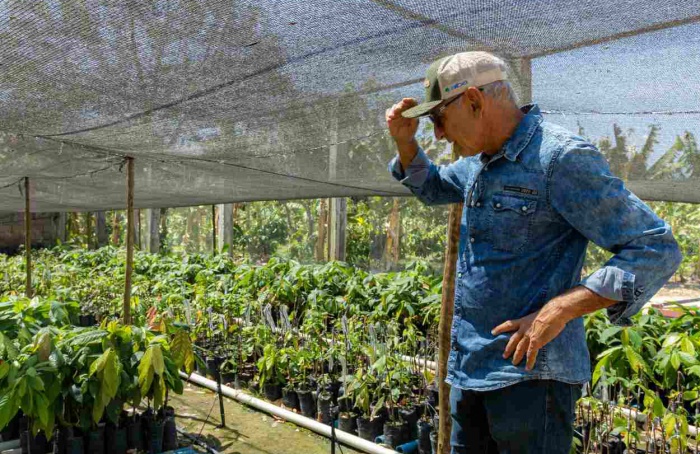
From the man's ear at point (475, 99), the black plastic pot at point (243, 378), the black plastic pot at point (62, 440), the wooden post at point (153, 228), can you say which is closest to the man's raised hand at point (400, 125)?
the man's ear at point (475, 99)

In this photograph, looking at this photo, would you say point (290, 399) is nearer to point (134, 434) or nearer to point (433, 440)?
point (134, 434)

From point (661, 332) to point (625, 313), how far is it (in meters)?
3.04

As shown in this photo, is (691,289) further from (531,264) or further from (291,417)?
(531,264)

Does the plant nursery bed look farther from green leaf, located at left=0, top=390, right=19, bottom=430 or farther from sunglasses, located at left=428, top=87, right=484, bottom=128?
sunglasses, located at left=428, top=87, right=484, bottom=128

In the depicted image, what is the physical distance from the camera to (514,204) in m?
1.43

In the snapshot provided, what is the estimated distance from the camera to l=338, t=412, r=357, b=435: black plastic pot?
3.59m

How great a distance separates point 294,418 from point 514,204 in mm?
2691

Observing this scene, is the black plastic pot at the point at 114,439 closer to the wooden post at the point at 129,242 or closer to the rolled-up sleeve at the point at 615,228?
the wooden post at the point at 129,242

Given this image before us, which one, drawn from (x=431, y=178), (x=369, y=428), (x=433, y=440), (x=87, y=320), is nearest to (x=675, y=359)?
(x=433, y=440)

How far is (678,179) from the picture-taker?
11.0 feet

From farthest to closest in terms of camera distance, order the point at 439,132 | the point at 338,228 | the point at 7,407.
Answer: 1. the point at 338,228
2. the point at 7,407
3. the point at 439,132

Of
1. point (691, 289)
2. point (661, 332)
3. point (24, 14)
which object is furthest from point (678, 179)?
point (691, 289)

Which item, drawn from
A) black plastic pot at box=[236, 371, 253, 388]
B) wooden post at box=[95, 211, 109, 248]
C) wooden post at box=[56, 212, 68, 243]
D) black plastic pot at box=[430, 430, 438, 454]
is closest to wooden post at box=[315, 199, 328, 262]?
wooden post at box=[95, 211, 109, 248]

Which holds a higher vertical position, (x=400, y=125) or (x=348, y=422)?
(x=400, y=125)
